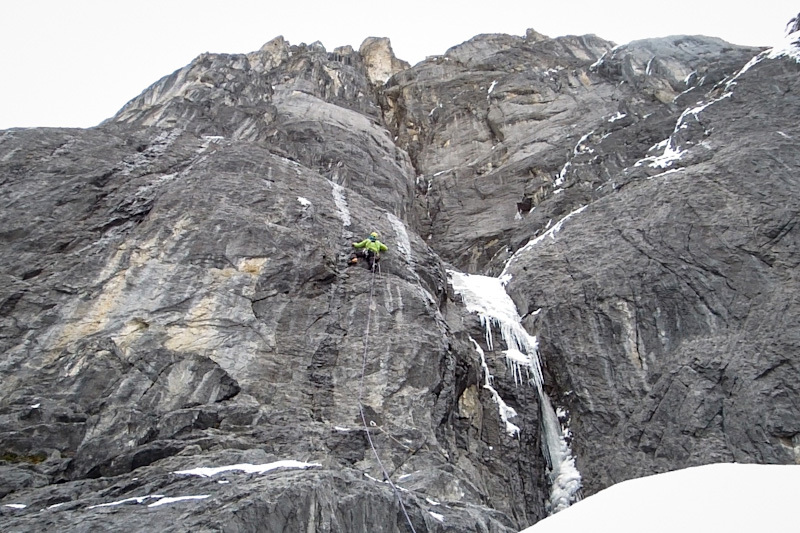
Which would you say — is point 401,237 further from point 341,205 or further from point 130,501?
point 130,501

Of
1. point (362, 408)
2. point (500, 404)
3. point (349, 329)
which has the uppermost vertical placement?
point (349, 329)

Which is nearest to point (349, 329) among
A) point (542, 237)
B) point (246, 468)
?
point (246, 468)

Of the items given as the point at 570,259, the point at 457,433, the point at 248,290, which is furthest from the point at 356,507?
the point at 570,259

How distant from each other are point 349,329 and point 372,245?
216 centimetres

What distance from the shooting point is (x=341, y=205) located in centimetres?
1612

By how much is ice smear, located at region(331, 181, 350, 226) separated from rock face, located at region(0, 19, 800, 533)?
8cm

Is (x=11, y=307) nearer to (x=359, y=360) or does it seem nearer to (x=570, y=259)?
(x=359, y=360)

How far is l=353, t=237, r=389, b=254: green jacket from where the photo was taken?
14031 mm

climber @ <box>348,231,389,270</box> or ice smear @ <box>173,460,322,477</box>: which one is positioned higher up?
climber @ <box>348,231,389,270</box>

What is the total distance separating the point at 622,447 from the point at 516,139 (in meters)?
15.6

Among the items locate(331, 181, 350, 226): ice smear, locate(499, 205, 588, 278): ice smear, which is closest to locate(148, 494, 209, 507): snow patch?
locate(331, 181, 350, 226): ice smear

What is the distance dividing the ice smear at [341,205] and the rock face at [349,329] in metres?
0.08

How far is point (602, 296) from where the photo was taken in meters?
15.2

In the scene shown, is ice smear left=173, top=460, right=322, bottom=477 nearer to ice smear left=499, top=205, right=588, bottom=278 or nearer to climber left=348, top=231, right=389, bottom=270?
climber left=348, top=231, right=389, bottom=270
